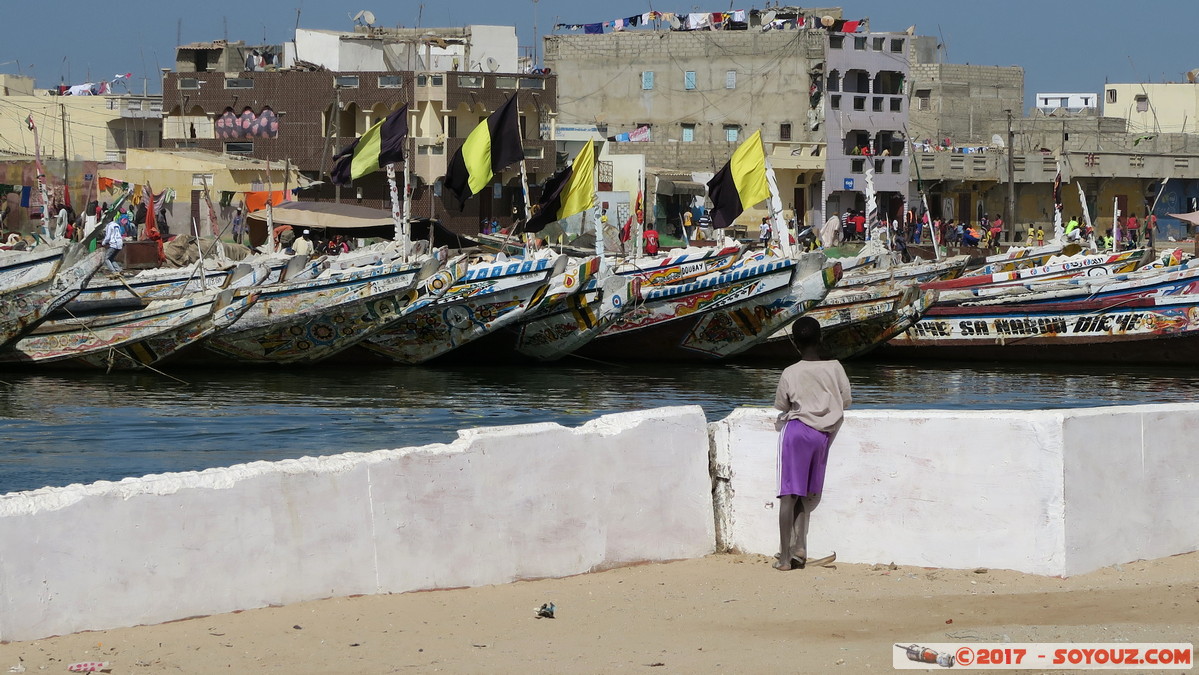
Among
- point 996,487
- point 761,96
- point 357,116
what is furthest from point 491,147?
point 761,96

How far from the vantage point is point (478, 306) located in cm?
2416

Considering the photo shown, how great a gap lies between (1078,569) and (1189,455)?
2.96 ft

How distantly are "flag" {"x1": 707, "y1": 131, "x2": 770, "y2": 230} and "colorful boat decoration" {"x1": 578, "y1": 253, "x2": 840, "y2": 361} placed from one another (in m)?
0.90

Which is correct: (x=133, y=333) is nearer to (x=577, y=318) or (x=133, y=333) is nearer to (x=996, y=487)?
(x=577, y=318)

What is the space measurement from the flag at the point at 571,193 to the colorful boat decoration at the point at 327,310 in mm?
2322

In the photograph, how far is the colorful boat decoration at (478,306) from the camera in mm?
23719

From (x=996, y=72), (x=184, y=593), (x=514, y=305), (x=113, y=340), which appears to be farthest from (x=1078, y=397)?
(x=996, y=72)

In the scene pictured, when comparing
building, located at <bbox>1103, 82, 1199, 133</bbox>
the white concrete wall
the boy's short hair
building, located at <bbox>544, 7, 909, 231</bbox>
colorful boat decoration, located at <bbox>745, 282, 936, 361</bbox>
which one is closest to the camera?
the white concrete wall

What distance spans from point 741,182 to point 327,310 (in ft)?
23.0

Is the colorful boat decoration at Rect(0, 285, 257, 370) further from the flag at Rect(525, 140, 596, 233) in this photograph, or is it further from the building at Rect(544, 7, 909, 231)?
the building at Rect(544, 7, 909, 231)

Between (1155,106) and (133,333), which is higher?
(1155,106)

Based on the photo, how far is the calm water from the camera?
16422 millimetres

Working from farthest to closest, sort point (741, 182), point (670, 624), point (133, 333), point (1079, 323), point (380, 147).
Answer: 1. point (380, 147)
2. point (1079, 323)
3. point (741, 182)
4. point (133, 333)
5. point (670, 624)

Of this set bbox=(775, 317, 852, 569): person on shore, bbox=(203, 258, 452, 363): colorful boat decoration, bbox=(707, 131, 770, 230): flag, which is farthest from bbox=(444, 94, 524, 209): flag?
bbox=(775, 317, 852, 569): person on shore
